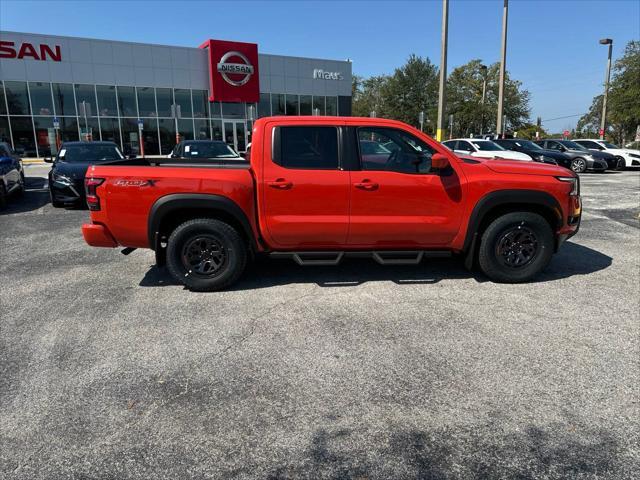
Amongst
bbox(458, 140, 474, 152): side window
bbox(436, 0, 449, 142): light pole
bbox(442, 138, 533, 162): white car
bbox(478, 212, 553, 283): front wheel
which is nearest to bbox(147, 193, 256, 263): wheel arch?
bbox(478, 212, 553, 283): front wheel

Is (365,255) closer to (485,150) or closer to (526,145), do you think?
(485,150)

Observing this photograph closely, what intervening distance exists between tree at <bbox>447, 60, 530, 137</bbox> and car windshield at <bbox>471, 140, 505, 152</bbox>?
142ft

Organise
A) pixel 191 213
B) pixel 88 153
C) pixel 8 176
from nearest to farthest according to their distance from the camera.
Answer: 1. pixel 191 213
2. pixel 8 176
3. pixel 88 153

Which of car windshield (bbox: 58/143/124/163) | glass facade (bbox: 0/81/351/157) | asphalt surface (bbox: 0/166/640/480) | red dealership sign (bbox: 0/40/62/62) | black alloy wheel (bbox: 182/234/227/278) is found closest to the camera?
asphalt surface (bbox: 0/166/640/480)

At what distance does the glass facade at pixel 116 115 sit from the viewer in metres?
27.7

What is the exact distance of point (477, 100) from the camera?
6331cm

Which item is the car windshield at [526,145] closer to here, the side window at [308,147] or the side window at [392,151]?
the side window at [392,151]

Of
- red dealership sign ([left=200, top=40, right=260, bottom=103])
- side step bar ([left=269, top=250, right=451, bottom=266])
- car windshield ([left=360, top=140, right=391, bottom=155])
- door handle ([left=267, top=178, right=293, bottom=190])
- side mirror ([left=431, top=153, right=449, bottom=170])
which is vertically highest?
red dealership sign ([left=200, top=40, right=260, bottom=103])

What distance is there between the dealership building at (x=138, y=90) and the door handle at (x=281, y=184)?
79.8 feet

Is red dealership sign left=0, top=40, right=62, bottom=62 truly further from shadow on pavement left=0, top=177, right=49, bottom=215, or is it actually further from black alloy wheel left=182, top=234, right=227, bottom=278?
black alloy wheel left=182, top=234, right=227, bottom=278

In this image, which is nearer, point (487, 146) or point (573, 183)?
point (573, 183)

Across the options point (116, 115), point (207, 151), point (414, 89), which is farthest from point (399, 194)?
point (414, 89)

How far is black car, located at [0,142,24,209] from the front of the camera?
1080 centimetres

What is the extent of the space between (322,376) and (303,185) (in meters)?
2.18
